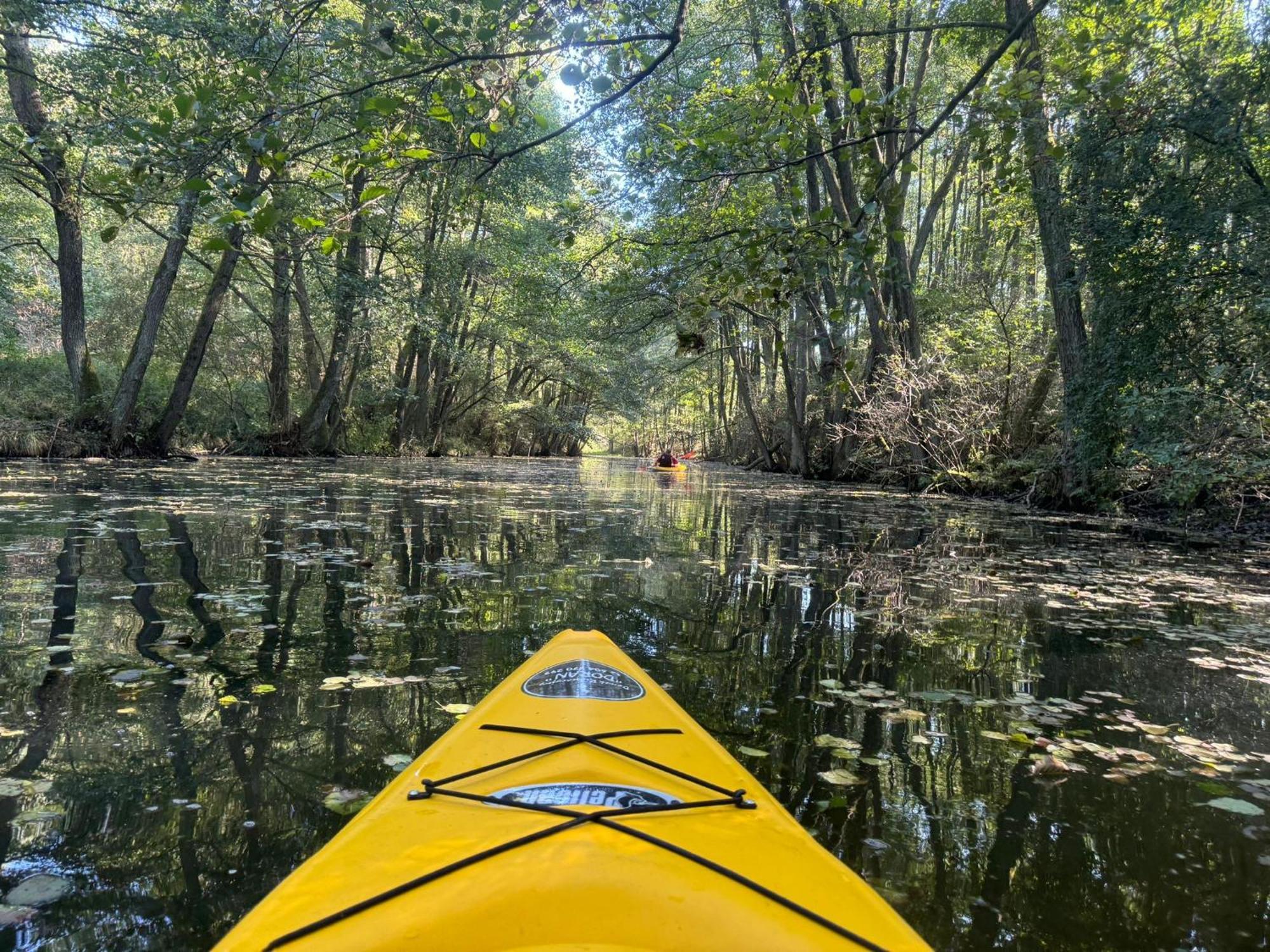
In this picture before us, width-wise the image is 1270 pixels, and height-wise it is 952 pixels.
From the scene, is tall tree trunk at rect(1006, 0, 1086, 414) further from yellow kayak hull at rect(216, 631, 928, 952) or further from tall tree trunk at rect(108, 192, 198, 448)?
tall tree trunk at rect(108, 192, 198, 448)

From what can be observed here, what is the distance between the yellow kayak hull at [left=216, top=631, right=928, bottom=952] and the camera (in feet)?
3.71

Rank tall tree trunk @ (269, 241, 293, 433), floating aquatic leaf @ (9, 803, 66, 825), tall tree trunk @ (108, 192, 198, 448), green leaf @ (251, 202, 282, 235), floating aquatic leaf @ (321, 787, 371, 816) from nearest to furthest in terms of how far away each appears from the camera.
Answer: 1. floating aquatic leaf @ (9, 803, 66, 825)
2. floating aquatic leaf @ (321, 787, 371, 816)
3. green leaf @ (251, 202, 282, 235)
4. tall tree trunk @ (108, 192, 198, 448)
5. tall tree trunk @ (269, 241, 293, 433)

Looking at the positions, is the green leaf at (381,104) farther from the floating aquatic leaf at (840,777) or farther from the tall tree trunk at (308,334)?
the tall tree trunk at (308,334)

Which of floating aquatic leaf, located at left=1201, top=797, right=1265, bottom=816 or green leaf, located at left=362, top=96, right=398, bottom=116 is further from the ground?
green leaf, located at left=362, top=96, right=398, bottom=116

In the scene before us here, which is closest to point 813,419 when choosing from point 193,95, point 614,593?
point 614,593

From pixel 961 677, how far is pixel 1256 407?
23.2ft

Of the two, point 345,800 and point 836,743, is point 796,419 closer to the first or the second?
point 836,743

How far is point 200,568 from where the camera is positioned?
507 cm

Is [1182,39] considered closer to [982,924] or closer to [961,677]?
[961,677]

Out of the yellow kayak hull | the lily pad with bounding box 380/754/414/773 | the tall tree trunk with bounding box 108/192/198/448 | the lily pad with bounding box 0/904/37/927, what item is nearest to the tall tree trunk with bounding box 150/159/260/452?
the tall tree trunk with bounding box 108/192/198/448

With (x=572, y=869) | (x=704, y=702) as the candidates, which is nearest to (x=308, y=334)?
(x=704, y=702)

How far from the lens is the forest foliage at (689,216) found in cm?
343

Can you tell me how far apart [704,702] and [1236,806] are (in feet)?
6.21

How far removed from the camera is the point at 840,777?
2.39 meters
